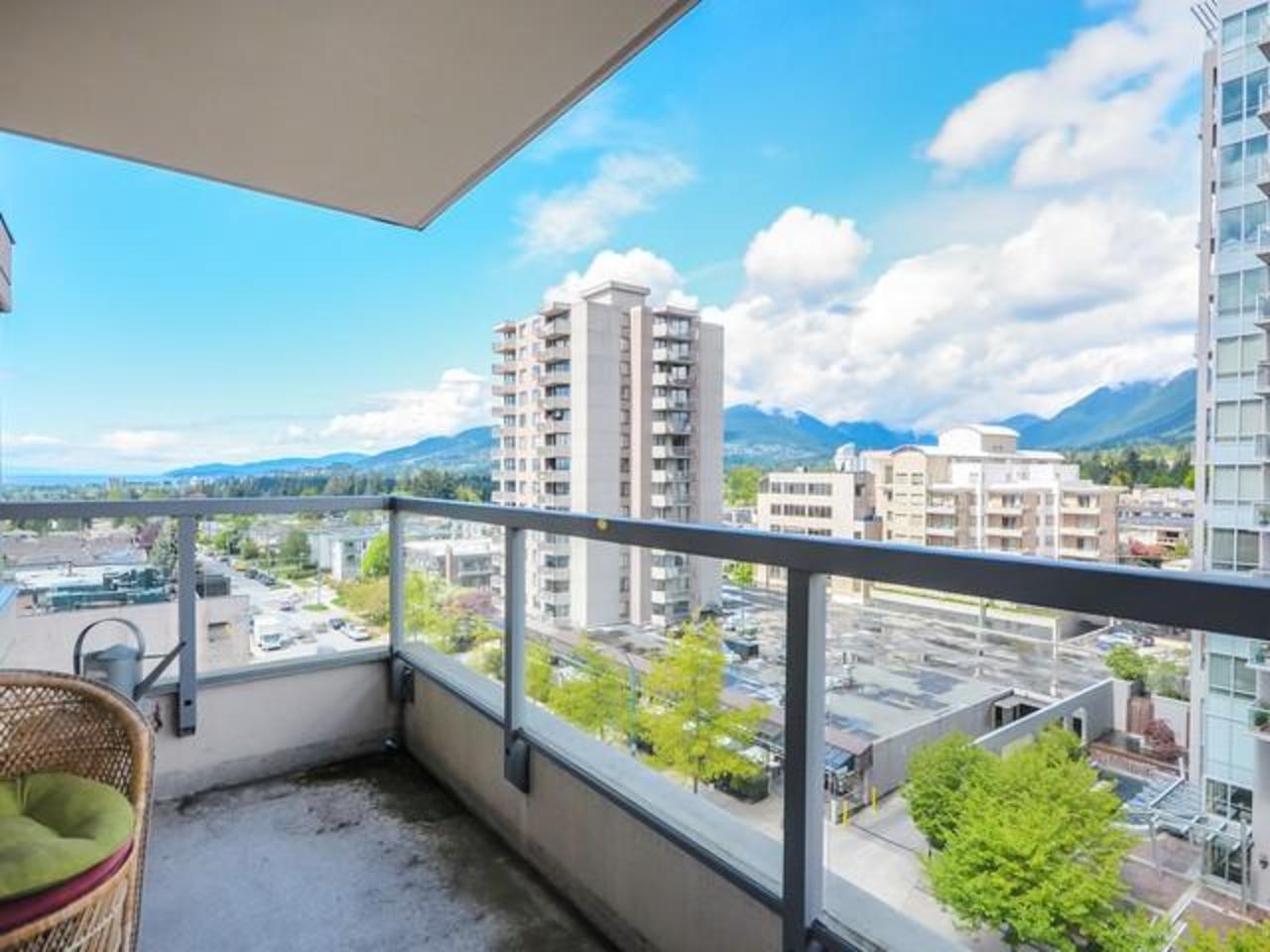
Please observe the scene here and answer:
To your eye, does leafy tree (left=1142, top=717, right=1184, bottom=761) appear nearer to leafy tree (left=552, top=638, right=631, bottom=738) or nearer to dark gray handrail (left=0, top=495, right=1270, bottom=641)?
dark gray handrail (left=0, top=495, right=1270, bottom=641)

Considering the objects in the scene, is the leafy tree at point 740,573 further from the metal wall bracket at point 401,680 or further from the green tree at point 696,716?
the metal wall bracket at point 401,680

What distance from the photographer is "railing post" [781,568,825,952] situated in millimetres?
1360

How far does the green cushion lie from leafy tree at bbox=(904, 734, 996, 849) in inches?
54.6

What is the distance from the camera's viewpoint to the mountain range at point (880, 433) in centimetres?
313

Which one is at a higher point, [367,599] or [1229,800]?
[1229,800]

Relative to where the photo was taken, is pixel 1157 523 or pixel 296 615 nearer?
pixel 1157 523

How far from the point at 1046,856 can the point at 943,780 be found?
178 millimetres

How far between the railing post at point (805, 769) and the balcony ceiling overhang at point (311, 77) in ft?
5.47

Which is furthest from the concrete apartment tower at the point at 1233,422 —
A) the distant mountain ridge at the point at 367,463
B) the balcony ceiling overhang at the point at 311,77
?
the distant mountain ridge at the point at 367,463

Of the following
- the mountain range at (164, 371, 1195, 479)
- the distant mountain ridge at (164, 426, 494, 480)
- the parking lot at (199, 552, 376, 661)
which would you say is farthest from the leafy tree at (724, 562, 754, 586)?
the distant mountain ridge at (164, 426, 494, 480)

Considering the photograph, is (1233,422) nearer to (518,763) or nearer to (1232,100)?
(1232,100)

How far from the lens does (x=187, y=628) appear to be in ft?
9.59

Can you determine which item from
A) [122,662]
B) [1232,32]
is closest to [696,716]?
[122,662]

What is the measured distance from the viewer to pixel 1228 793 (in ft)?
2.95
